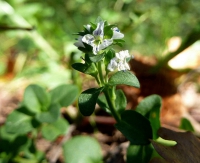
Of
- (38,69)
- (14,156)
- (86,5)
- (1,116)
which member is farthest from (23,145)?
(86,5)

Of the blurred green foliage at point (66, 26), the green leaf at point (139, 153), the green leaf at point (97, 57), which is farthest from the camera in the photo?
the blurred green foliage at point (66, 26)

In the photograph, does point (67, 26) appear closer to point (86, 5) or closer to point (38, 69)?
point (86, 5)

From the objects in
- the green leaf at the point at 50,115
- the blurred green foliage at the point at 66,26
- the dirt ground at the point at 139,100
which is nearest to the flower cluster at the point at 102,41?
the green leaf at the point at 50,115

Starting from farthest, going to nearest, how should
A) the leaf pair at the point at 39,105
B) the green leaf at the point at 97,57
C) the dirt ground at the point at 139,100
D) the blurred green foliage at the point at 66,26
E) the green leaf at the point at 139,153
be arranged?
the blurred green foliage at the point at 66,26 < the dirt ground at the point at 139,100 < the leaf pair at the point at 39,105 < the green leaf at the point at 139,153 < the green leaf at the point at 97,57

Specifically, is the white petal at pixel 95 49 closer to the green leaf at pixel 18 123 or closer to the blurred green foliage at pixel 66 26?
the green leaf at pixel 18 123

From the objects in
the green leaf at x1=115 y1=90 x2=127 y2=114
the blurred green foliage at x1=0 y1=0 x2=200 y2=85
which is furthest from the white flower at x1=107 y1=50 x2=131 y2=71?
the blurred green foliage at x1=0 y1=0 x2=200 y2=85

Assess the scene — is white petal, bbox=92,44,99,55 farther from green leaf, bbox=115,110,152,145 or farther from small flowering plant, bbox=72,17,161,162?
green leaf, bbox=115,110,152,145

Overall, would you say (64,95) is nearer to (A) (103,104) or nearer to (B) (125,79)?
(A) (103,104)

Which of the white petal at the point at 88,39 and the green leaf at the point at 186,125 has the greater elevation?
the white petal at the point at 88,39
